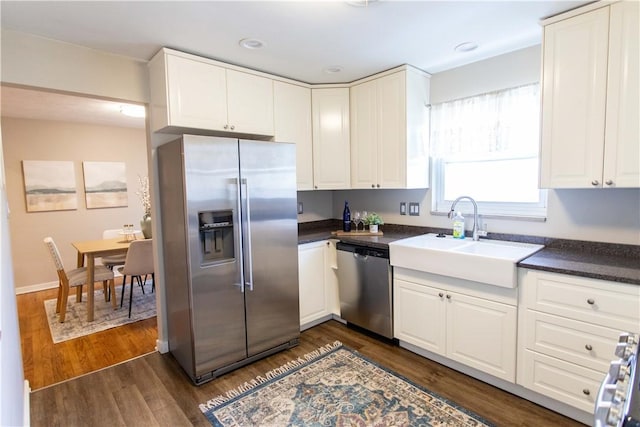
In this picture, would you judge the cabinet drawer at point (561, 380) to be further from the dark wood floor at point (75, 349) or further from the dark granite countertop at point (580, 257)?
the dark wood floor at point (75, 349)

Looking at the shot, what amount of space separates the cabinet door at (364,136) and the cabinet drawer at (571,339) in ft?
5.53

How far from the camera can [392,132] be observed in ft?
9.55

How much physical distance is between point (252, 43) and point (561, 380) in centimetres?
286

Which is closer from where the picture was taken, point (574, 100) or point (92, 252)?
point (574, 100)

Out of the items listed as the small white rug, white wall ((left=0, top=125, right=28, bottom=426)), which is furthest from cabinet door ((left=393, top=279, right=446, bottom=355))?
the small white rug

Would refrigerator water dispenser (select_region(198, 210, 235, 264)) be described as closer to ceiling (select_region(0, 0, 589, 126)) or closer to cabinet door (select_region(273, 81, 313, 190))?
cabinet door (select_region(273, 81, 313, 190))

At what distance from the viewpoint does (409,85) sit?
9.18ft

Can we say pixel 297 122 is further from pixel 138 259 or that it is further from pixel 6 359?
pixel 6 359

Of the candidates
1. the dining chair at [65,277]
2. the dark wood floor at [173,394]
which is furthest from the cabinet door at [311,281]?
the dining chair at [65,277]

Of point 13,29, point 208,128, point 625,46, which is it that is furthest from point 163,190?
point 625,46

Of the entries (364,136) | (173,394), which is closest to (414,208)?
(364,136)

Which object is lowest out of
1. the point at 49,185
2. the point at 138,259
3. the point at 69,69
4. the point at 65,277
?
the point at 65,277

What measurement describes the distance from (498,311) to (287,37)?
7.47ft

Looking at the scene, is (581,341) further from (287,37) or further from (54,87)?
(54,87)
